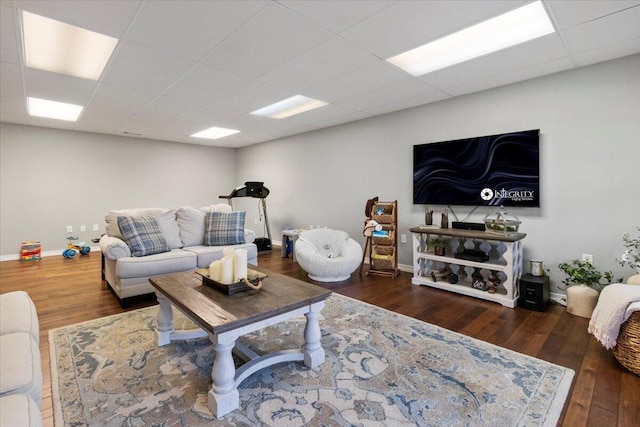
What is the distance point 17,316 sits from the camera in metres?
1.62

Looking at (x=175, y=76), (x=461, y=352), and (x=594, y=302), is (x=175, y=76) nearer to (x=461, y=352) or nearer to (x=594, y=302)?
(x=461, y=352)

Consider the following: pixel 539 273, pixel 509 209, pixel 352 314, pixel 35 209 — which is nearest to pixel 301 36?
pixel 352 314

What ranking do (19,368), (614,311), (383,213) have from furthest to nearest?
1. (383,213)
2. (614,311)
3. (19,368)

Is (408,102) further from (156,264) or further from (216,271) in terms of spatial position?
(156,264)

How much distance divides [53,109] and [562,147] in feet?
21.7

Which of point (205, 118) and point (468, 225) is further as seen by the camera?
point (205, 118)

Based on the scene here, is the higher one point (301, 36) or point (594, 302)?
point (301, 36)

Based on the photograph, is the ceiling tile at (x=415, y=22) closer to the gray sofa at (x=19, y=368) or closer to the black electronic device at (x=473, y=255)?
the black electronic device at (x=473, y=255)

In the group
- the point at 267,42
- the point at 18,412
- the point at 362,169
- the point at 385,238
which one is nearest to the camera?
the point at 18,412

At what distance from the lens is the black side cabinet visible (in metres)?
2.93

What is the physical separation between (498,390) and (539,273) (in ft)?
6.04

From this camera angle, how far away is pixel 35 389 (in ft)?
3.74

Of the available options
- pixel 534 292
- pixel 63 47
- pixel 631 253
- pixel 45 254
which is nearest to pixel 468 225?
pixel 534 292

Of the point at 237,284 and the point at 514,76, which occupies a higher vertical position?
the point at 514,76
